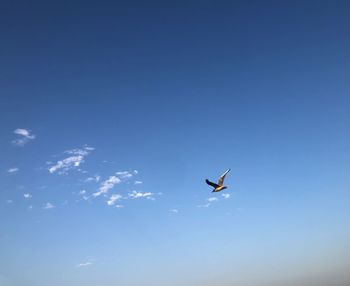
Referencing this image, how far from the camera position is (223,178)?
41094mm
